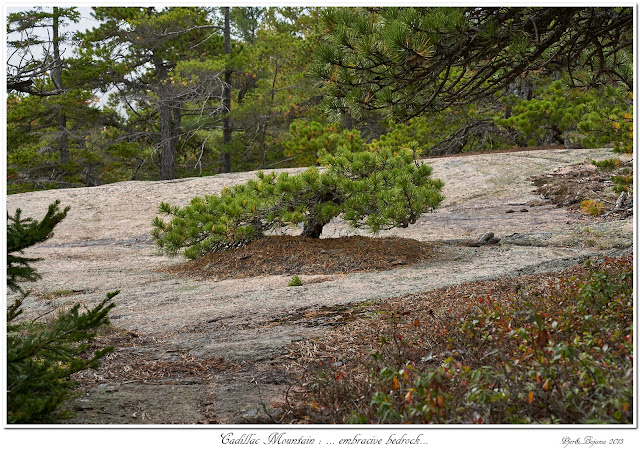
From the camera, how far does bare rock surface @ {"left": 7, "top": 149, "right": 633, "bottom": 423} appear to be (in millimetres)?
3062

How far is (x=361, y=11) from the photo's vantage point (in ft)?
13.4

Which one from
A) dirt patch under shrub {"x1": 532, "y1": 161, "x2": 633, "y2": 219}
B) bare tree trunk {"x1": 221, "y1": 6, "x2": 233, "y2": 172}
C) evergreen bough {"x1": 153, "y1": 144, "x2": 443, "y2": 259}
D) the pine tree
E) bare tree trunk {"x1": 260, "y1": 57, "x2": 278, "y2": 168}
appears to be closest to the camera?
the pine tree

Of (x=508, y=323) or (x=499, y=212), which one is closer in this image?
(x=508, y=323)

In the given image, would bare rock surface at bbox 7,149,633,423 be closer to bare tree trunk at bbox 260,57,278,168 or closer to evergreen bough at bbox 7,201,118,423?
evergreen bough at bbox 7,201,118,423

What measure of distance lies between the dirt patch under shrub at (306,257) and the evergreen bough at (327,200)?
0.24 meters

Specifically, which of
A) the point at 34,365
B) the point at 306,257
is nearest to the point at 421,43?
the point at 34,365

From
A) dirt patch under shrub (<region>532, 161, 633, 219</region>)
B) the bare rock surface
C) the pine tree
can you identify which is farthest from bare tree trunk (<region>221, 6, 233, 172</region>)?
the pine tree

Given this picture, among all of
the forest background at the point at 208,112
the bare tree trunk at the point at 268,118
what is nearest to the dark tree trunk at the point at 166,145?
the forest background at the point at 208,112

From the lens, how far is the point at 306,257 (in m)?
7.16

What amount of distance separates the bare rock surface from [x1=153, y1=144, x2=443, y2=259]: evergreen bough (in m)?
0.73

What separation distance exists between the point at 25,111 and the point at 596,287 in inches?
737

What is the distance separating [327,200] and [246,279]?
1611 mm

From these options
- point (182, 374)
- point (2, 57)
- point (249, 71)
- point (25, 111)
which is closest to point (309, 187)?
point (182, 374)
